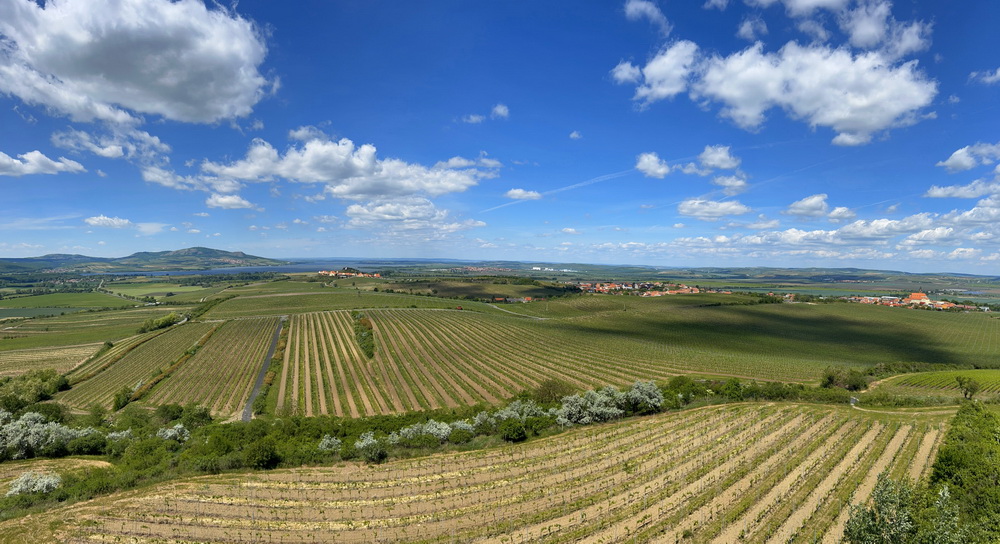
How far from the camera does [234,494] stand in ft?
102

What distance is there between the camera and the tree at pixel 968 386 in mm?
57781

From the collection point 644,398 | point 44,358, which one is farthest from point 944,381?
point 44,358

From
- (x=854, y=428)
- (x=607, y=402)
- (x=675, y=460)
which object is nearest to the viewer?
(x=675, y=460)

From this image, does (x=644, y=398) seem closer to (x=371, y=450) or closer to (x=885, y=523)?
(x=885, y=523)

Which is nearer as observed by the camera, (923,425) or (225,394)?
(923,425)

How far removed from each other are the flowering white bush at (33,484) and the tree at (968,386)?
10414cm

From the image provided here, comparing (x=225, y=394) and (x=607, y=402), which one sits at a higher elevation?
(x=607, y=402)

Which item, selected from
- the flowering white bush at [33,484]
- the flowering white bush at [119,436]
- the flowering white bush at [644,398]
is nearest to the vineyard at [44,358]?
the flowering white bush at [119,436]

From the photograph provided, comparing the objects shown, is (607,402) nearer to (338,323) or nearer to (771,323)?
(338,323)

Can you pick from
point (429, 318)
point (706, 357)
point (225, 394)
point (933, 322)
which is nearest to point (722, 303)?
point (933, 322)

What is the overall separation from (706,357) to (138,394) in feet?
355

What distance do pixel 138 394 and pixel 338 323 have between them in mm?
59720

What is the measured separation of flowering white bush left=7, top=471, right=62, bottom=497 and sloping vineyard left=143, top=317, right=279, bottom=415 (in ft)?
86.9

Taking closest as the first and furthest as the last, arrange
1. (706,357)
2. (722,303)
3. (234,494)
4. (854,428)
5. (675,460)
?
(234,494) < (675,460) < (854,428) < (706,357) < (722,303)
